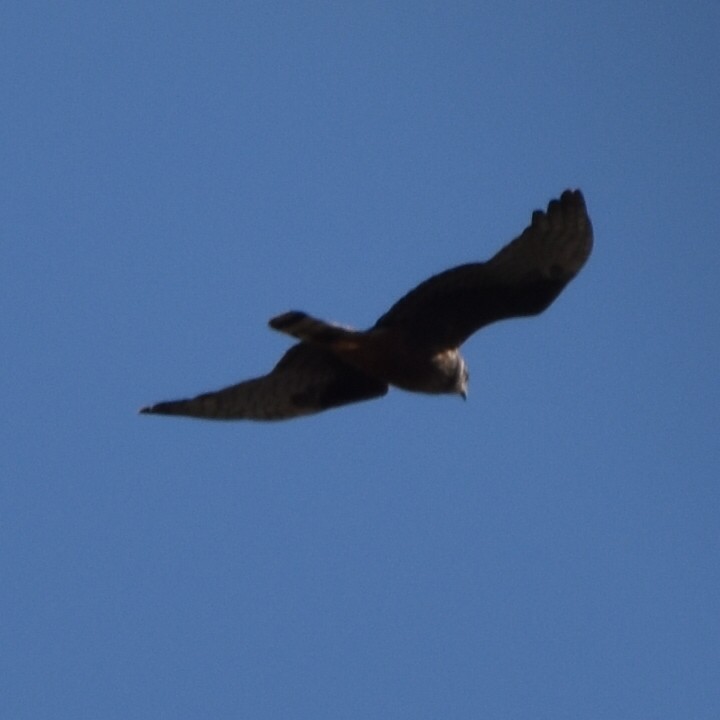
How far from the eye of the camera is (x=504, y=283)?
1230cm

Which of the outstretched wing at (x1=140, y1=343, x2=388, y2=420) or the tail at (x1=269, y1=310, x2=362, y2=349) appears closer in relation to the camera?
the tail at (x1=269, y1=310, x2=362, y2=349)

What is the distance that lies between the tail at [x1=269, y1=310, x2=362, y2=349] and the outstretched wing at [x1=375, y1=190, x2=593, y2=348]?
0.37 meters

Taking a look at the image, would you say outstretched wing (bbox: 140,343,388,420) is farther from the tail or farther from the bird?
the tail

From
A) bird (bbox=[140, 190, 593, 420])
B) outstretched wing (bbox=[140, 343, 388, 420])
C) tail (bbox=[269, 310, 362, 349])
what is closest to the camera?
tail (bbox=[269, 310, 362, 349])

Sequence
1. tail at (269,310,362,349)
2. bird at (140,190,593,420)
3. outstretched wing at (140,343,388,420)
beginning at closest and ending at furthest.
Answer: tail at (269,310,362,349), bird at (140,190,593,420), outstretched wing at (140,343,388,420)

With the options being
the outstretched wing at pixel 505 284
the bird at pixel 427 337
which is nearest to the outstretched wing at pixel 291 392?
the bird at pixel 427 337

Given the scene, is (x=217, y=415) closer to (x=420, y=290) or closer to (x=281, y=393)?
(x=281, y=393)

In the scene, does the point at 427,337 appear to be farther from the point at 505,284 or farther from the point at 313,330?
the point at 313,330

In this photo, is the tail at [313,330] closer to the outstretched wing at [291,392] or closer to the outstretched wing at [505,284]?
the outstretched wing at [505,284]

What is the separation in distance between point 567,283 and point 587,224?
15.4 inches

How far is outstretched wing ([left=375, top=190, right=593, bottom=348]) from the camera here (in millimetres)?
12117

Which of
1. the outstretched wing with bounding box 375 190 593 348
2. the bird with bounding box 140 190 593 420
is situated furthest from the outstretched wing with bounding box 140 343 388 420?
the outstretched wing with bounding box 375 190 593 348

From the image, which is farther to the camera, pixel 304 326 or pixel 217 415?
pixel 217 415

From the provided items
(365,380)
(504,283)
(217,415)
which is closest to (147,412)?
(217,415)
